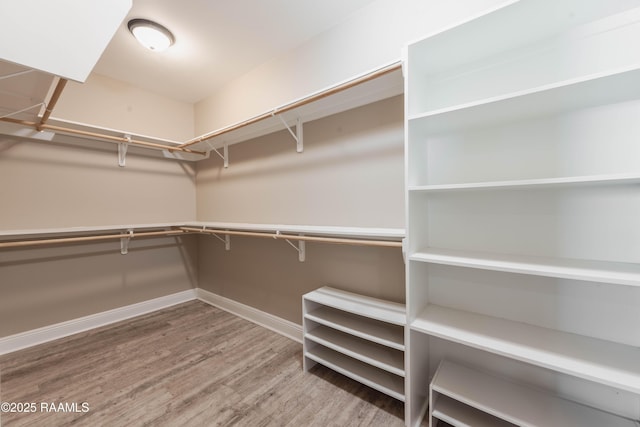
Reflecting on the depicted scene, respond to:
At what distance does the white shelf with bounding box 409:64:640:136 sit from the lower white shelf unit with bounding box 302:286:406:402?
3.64 feet

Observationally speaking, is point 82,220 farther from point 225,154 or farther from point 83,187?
point 225,154

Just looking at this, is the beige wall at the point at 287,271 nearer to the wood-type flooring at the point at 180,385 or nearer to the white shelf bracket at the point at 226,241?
the white shelf bracket at the point at 226,241

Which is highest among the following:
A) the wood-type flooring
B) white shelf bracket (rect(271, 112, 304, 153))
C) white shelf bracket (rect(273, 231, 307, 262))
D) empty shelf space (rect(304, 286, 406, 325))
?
white shelf bracket (rect(271, 112, 304, 153))

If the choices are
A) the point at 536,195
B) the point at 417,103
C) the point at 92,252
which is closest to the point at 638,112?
the point at 536,195

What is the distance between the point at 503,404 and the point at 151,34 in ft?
10.5

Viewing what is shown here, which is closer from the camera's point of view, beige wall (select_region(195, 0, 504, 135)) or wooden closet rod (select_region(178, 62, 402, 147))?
wooden closet rod (select_region(178, 62, 402, 147))

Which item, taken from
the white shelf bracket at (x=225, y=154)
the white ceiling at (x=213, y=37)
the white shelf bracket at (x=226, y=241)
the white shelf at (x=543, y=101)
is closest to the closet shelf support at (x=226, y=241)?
the white shelf bracket at (x=226, y=241)

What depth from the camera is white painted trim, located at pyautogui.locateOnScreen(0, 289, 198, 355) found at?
7.16 feet

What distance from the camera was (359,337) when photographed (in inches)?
69.3

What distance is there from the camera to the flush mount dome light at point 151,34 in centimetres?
187

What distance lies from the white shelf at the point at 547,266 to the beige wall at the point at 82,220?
300cm

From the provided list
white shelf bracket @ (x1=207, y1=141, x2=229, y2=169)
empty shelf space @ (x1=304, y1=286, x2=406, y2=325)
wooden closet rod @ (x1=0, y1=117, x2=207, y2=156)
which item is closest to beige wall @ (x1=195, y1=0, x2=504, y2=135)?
white shelf bracket @ (x1=207, y1=141, x2=229, y2=169)

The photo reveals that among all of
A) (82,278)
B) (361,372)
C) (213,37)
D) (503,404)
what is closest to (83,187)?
(82,278)

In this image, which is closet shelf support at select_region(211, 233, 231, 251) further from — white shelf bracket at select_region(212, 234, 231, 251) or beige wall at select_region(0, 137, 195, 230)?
beige wall at select_region(0, 137, 195, 230)
